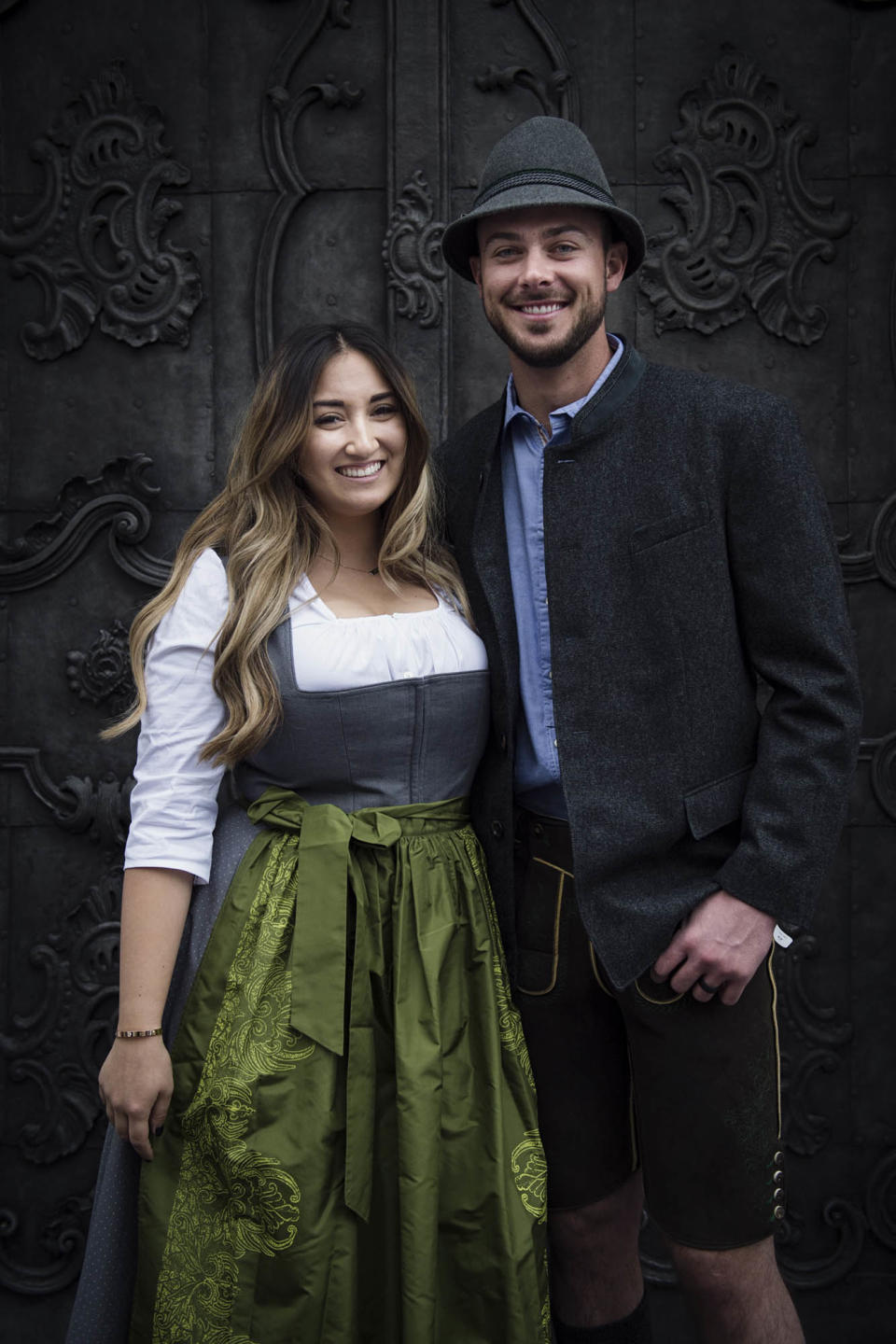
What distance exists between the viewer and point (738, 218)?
2664 mm

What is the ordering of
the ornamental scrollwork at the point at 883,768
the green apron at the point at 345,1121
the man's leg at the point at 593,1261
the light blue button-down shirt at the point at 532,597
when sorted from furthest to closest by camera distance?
1. the ornamental scrollwork at the point at 883,768
2. the man's leg at the point at 593,1261
3. the light blue button-down shirt at the point at 532,597
4. the green apron at the point at 345,1121

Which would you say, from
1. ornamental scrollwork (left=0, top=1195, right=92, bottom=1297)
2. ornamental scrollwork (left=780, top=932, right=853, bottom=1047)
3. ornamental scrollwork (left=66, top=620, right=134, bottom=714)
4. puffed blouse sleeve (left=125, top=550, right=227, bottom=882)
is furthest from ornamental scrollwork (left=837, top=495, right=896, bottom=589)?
ornamental scrollwork (left=0, top=1195, right=92, bottom=1297)

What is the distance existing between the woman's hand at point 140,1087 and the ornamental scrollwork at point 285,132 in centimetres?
160

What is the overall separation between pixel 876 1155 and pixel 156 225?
272 centimetres

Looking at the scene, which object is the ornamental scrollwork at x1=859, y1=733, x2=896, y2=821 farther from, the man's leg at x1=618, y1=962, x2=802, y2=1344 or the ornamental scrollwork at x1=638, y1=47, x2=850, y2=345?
the man's leg at x1=618, y1=962, x2=802, y2=1344

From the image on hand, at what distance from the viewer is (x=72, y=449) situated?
273 centimetres

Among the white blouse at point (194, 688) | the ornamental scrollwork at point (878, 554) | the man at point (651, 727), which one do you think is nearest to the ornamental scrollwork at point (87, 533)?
the white blouse at point (194, 688)

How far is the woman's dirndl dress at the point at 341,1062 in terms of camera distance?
65.5 inches

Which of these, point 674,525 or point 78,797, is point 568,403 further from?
point 78,797

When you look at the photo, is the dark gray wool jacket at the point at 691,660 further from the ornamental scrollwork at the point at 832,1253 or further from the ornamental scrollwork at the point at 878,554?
the ornamental scrollwork at the point at 832,1253

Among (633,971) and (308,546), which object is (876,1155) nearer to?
(633,971)

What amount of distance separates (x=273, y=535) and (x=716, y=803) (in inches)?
31.5

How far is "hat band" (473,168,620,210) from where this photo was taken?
1830 millimetres

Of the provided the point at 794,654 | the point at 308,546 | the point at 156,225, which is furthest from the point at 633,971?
the point at 156,225
